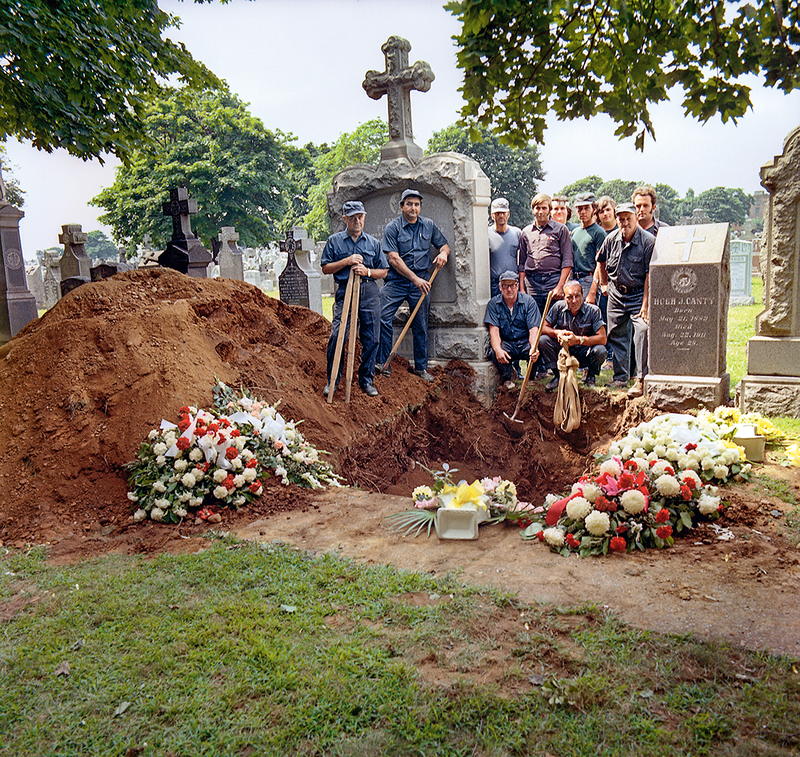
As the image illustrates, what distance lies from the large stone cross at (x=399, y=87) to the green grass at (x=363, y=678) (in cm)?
638

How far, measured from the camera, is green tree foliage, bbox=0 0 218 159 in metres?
6.73

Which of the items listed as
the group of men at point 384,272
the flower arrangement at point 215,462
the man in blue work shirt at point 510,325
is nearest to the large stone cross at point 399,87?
the group of men at point 384,272

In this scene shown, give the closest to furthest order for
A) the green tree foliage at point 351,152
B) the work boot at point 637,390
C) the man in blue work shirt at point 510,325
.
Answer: the work boot at point 637,390, the man in blue work shirt at point 510,325, the green tree foliage at point 351,152

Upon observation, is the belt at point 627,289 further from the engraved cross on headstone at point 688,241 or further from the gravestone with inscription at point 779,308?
the gravestone with inscription at point 779,308

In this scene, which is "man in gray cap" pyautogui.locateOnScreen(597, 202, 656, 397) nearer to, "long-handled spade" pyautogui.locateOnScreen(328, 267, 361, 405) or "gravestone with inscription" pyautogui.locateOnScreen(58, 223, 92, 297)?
"long-handled spade" pyautogui.locateOnScreen(328, 267, 361, 405)

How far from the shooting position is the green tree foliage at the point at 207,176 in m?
27.8

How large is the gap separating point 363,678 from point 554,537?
5.45ft

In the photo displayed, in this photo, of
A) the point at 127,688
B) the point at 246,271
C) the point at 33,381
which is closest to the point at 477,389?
the point at 33,381

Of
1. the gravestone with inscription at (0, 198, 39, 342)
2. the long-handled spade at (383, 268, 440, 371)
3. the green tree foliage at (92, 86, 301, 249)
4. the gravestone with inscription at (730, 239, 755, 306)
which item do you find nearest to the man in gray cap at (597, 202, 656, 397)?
the long-handled spade at (383, 268, 440, 371)

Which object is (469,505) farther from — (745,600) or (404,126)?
(404,126)

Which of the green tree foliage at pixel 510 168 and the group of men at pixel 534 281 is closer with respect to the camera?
the group of men at pixel 534 281

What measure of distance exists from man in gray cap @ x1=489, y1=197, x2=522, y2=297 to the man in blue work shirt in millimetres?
313

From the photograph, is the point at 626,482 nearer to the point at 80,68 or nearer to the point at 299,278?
the point at 80,68

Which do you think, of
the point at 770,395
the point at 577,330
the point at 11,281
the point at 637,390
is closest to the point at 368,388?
the point at 577,330
